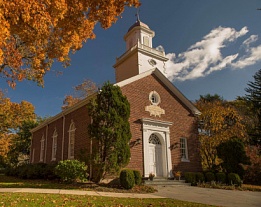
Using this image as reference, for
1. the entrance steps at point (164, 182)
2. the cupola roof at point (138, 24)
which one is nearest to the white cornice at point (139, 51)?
the cupola roof at point (138, 24)

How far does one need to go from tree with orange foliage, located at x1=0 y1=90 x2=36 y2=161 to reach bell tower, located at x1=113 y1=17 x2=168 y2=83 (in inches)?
595

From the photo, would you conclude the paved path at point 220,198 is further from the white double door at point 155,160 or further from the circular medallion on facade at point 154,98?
the circular medallion on facade at point 154,98

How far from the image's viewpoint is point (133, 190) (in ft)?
38.1

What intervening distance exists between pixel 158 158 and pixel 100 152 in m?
5.84

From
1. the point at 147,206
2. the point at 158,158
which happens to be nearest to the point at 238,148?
the point at 158,158

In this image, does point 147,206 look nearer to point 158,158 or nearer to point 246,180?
point 158,158

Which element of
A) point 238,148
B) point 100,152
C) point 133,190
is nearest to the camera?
point 133,190

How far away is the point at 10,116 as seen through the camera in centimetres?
3114

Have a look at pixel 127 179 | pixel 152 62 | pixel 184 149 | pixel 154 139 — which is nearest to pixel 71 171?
pixel 127 179

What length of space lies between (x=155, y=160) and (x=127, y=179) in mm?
5234

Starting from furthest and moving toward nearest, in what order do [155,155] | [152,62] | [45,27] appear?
1. [152,62]
2. [155,155]
3. [45,27]

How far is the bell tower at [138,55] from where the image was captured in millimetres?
23781

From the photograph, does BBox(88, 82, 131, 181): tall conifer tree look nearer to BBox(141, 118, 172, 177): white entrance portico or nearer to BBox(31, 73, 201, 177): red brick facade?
BBox(31, 73, 201, 177): red brick facade

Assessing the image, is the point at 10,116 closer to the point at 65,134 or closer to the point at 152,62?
the point at 65,134
